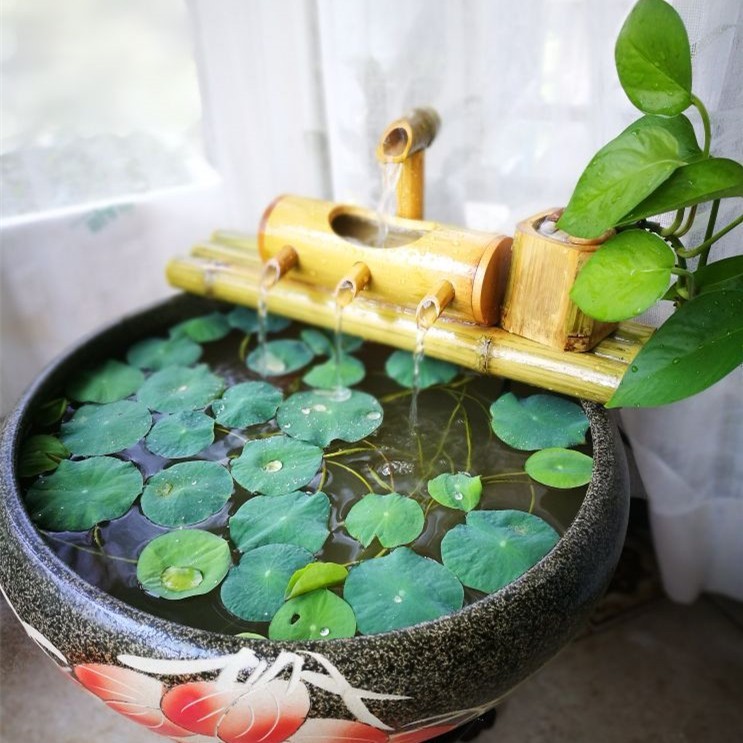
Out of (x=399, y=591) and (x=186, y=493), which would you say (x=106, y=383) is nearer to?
(x=186, y=493)

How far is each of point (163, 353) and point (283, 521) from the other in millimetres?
515

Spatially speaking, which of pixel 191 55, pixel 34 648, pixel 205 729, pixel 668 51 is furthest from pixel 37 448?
pixel 668 51

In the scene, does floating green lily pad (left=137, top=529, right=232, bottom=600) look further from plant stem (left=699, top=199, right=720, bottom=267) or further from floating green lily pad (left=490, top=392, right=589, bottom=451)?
plant stem (left=699, top=199, right=720, bottom=267)

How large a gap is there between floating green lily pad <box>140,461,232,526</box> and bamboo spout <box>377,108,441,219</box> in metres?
0.52

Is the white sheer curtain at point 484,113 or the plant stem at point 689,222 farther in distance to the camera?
the white sheer curtain at point 484,113

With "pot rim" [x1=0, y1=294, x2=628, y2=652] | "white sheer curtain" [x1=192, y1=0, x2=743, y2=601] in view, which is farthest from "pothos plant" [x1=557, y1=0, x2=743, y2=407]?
"white sheer curtain" [x1=192, y1=0, x2=743, y2=601]

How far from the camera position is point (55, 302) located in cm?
139

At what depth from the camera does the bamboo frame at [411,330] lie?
0.96 m

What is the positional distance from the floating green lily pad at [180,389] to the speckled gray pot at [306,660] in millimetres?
352

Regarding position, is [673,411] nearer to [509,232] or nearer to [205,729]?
[509,232]

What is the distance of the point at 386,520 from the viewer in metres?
0.85

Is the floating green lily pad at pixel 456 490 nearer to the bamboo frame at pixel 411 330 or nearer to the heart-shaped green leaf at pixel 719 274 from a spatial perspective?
the bamboo frame at pixel 411 330

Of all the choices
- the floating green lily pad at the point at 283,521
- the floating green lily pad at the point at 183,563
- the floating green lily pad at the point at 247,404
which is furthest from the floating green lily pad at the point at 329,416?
the floating green lily pad at the point at 183,563

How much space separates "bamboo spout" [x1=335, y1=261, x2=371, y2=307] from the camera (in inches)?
41.7
